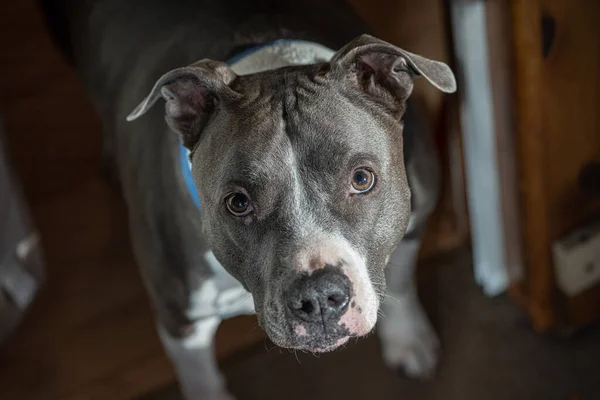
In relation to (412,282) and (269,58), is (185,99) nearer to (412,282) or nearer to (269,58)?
(269,58)

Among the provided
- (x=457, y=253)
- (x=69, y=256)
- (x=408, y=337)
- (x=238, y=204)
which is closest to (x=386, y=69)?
(x=238, y=204)

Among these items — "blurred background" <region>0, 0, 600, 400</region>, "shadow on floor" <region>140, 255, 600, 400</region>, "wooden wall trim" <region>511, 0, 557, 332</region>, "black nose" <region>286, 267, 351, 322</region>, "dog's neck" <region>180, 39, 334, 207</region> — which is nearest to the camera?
"black nose" <region>286, 267, 351, 322</region>

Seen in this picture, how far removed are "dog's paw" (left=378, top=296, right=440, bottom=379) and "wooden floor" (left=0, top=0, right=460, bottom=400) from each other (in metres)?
0.39

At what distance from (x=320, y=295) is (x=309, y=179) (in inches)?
8.1

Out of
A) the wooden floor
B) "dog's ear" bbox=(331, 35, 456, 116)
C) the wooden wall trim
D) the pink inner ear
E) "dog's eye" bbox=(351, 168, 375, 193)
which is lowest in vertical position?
the wooden floor

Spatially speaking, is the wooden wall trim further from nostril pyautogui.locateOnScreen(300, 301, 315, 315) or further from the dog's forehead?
nostril pyautogui.locateOnScreen(300, 301, 315, 315)

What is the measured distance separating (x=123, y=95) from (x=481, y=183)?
996mm

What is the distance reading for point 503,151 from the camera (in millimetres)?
2271

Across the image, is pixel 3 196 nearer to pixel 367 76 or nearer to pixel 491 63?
pixel 367 76

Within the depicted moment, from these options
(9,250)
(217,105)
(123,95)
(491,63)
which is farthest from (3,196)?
(491,63)

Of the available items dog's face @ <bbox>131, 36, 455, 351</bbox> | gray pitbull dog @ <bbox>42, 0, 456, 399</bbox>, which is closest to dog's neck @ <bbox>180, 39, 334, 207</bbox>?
gray pitbull dog @ <bbox>42, 0, 456, 399</bbox>

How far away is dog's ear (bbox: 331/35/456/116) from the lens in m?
1.54

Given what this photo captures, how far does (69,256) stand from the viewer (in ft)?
9.32

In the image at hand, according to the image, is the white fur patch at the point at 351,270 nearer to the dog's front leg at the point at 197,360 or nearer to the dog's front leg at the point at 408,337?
the dog's front leg at the point at 197,360
